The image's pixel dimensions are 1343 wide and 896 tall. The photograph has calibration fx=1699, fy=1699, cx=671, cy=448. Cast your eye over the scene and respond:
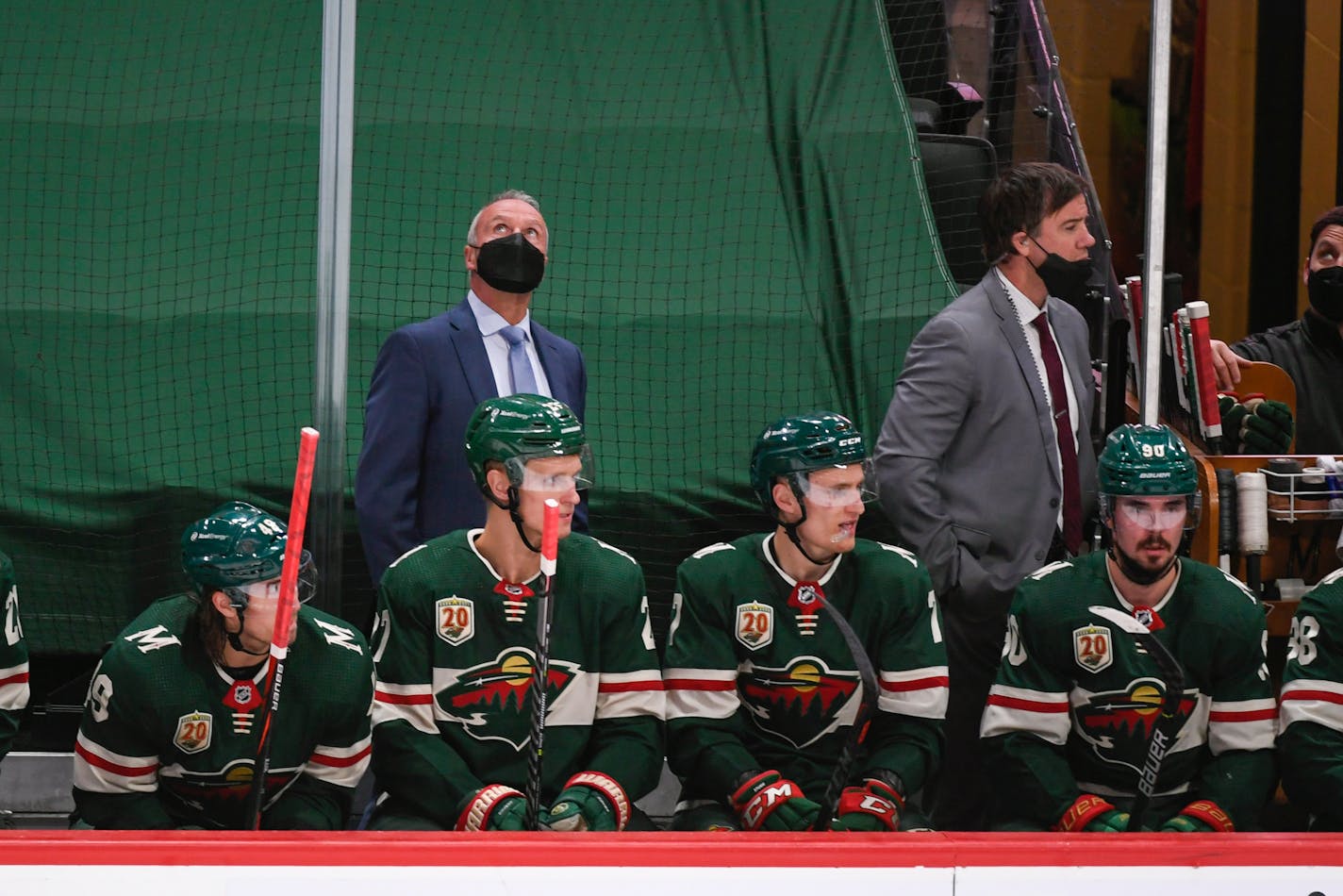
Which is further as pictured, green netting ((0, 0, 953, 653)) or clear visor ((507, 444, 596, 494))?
green netting ((0, 0, 953, 653))

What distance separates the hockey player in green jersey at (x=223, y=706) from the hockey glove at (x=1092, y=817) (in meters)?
1.21

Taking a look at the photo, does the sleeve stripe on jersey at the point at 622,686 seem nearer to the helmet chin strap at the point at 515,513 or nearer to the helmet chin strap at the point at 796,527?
the helmet chin strap at the point at 515,513

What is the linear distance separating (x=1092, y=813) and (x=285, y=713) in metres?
1.37

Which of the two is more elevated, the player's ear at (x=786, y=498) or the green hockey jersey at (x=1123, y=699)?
the player's ear at (x=786, y=498)

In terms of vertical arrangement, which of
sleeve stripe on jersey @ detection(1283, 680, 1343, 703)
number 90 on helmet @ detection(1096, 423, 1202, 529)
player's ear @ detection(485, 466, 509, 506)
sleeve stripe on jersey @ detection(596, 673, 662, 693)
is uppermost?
number 90 on helmet @ detection(1096, 423, 1202, 529)

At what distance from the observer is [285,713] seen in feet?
9.39

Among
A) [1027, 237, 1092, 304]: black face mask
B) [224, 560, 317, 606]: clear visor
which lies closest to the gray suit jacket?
[1027, 237, 1092, 304]: black face mask

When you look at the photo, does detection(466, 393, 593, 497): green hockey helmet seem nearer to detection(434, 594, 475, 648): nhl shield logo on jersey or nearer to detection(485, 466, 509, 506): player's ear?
detection(485, 466, 509, 506): player's ear

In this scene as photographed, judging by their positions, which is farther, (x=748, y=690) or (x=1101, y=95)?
(x=1101, y=95)

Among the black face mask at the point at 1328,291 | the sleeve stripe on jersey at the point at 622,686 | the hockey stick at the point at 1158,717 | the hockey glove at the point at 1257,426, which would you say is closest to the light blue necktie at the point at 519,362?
the sleeve stripe on jersey at the point at 622,686

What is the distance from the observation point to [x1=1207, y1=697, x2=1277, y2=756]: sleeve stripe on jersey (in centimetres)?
300

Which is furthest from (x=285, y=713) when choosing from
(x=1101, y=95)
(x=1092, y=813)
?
(x=1101, y=95)

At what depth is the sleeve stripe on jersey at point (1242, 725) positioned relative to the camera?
3.00 metres
